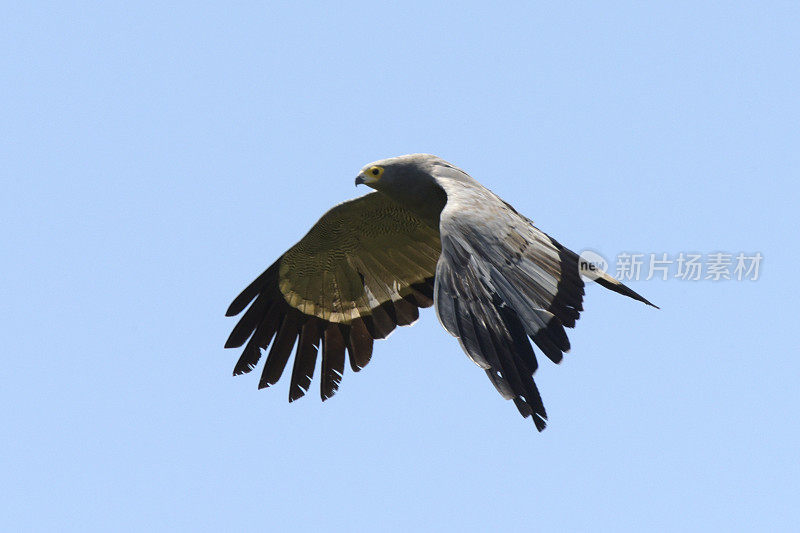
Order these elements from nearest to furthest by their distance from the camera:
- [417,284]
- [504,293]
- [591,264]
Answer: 1. [504,293]
2. [591,264]
3. [417,284]

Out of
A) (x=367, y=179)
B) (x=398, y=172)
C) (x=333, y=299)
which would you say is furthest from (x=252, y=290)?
(x=398, y=172)

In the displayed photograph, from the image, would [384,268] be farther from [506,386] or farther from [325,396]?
[506,386]

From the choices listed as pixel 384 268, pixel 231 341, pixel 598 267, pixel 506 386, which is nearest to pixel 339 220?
pixel 384 268

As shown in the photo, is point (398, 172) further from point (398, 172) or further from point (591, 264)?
point (591, 264)

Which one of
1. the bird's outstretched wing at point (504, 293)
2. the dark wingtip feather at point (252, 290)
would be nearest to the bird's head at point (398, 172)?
the bird's outstretched wing at point (504, 293)

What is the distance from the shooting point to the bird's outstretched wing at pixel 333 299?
9859 millimetres

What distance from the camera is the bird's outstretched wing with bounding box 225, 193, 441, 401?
32.3 feet

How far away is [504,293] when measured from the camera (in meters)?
7.06

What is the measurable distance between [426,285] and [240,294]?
5.53ft

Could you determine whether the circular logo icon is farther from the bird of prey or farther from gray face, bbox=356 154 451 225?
gray face, bbox=356 154 451 225

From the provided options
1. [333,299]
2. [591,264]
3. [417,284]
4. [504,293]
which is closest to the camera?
[504,293]

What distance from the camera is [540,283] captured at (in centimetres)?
726

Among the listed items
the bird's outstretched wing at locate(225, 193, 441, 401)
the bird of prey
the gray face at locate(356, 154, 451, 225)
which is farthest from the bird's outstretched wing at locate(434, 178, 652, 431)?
the bird's outstretched wing at locate(225, 193, 441, 401)

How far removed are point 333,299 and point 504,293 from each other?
3.37 meters
